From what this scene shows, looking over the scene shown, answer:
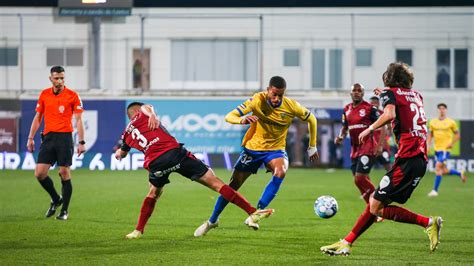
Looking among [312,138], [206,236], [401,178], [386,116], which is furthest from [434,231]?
[206,236]

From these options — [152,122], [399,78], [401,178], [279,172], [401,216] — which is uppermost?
[399,78]

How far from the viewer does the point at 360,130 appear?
15258 millimetres

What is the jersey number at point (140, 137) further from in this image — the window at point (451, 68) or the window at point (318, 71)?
the window at point (451, 68)

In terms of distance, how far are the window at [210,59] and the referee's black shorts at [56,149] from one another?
22.2 m

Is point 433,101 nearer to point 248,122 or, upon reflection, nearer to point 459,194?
point 459,194

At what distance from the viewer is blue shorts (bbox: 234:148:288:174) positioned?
1255 centimetres

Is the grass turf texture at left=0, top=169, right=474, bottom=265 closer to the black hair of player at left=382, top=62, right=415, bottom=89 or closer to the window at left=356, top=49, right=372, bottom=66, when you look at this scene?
the black hair of player at left=382, top=62, right=415, bottom=89

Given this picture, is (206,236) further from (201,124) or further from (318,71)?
(318,71)

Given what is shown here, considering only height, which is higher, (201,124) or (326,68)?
(326,68)

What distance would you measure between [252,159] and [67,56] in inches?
964

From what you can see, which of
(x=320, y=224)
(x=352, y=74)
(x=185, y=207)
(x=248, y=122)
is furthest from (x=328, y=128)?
(x=248, y=122)

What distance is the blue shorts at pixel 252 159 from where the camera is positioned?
12.6 metres

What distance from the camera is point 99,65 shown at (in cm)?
3584

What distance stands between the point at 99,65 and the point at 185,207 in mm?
19743
